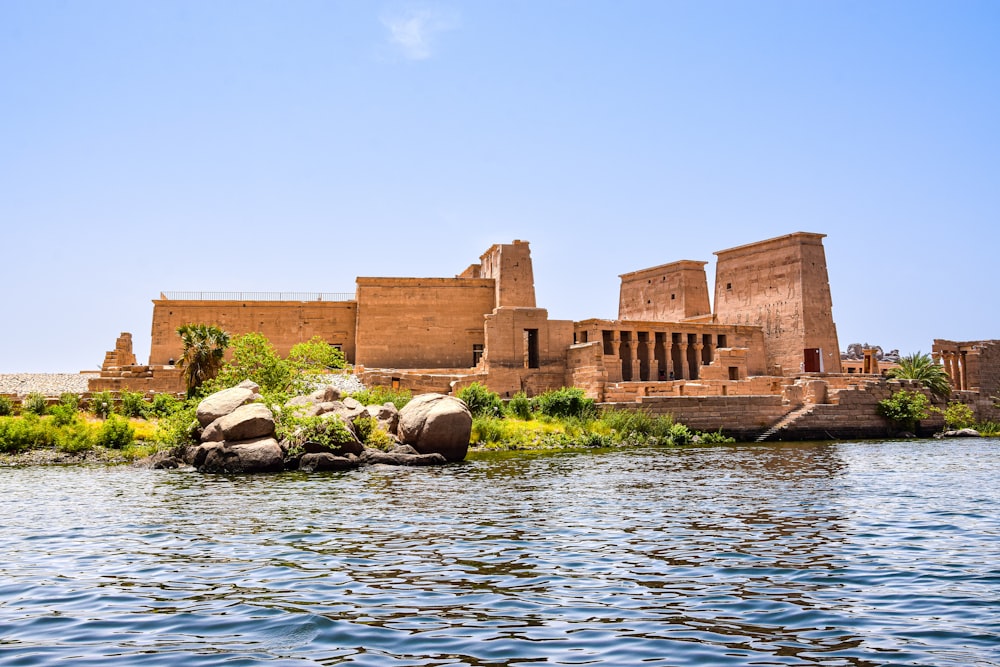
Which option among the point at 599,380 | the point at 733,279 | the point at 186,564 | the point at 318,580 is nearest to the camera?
the point at 318,580

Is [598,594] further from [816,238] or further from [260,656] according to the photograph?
[816,238]

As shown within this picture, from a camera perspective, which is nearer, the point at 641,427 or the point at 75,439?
the point at 75,439

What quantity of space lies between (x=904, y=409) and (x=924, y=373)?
2.50m

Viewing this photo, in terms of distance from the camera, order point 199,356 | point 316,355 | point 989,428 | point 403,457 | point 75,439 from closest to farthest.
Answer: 1. point 403,457
2. point 75,439
3. point 316,355
4. point 199,356
5. point 989,428

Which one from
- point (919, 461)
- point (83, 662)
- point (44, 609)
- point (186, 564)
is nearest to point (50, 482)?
point (186, 564)

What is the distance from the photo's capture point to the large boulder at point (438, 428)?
63.1ft

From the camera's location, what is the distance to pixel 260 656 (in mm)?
5270

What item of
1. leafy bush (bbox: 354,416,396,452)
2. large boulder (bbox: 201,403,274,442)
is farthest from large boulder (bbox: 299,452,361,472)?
leafy bush (bbox: 354,416,396,452)

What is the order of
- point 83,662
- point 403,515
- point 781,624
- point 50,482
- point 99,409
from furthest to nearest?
point 99,409, point 50,482, point 403,515, point 781,624, point 83,662

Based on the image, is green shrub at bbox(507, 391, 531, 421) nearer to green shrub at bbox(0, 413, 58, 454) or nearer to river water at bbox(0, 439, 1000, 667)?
river water at bbox(0, 439, 1000, 667)

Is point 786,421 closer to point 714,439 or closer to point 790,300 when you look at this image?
point 714,439

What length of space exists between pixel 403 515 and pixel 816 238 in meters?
32.3

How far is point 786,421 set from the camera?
29000mm

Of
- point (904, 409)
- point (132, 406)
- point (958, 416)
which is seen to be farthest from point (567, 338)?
point (132, 406)
